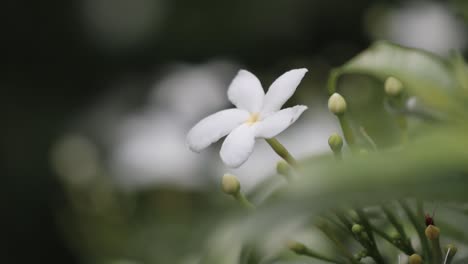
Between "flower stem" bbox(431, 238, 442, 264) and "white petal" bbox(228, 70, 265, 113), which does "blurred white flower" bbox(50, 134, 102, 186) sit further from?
"flower stem" bbox(431, 238, 442, 264)

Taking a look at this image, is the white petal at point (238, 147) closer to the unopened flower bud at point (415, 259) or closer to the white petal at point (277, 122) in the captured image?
the white petal at point (277, 122)

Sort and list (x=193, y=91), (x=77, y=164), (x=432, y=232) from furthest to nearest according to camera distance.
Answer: (x=193, y=91) → (x=77, y=164) → (x=432, y=232)

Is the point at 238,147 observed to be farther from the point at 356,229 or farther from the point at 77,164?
the point at 77,164

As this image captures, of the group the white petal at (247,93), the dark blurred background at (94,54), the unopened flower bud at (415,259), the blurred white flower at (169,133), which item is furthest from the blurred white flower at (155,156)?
the unopened flower bud at (415,259)

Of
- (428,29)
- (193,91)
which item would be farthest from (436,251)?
(428,29)

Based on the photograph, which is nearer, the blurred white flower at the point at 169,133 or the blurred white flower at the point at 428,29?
the blurred white flower at the point at 169,133

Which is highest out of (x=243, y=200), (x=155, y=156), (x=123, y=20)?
(x=123, y=20)
